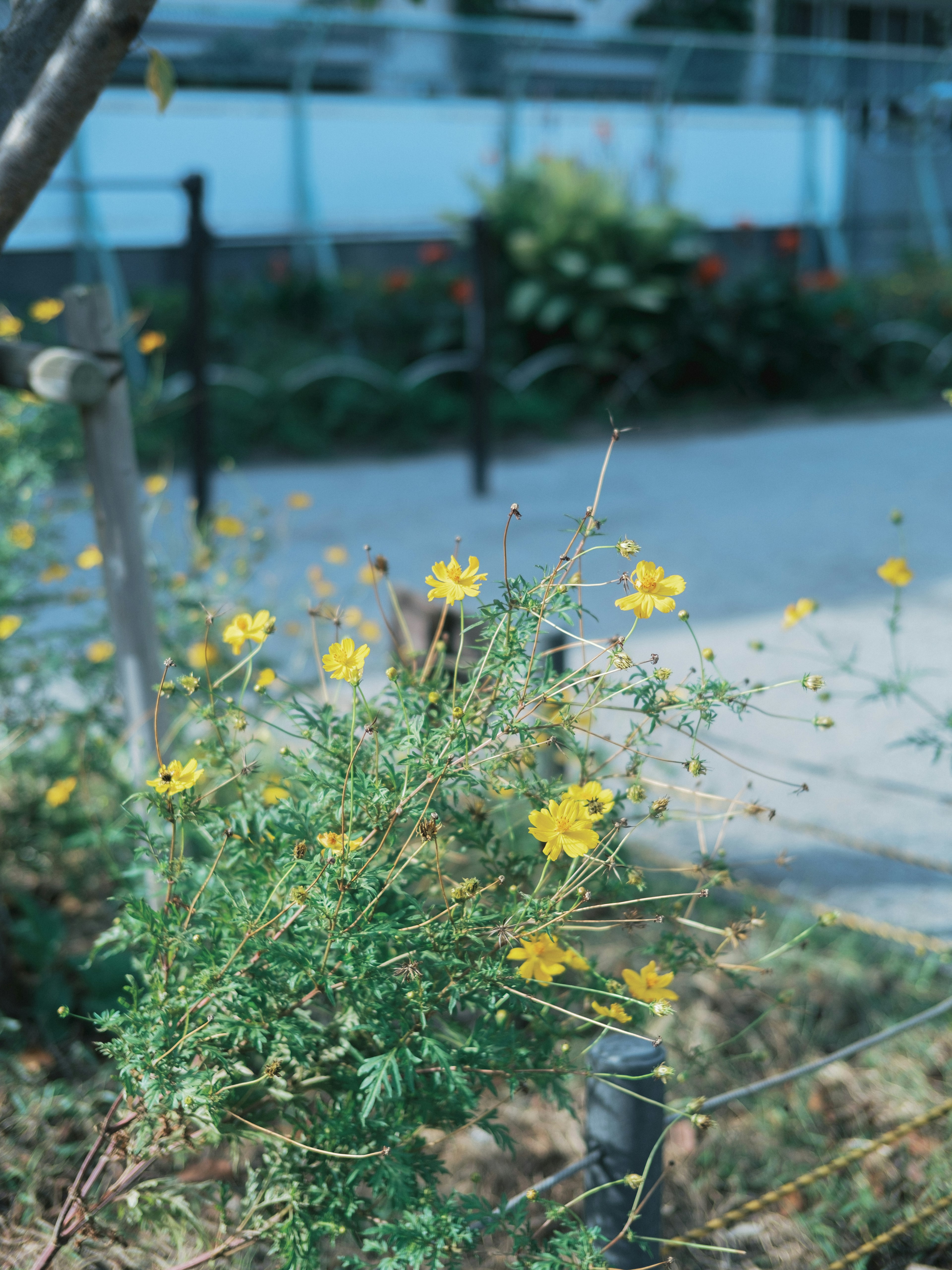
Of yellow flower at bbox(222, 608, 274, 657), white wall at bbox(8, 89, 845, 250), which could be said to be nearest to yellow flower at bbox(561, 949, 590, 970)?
yellow flower at bbox(222, 608, 274, 657)

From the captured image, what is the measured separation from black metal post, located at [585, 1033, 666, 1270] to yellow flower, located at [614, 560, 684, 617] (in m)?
0.54

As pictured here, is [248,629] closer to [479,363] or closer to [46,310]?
[46,310]

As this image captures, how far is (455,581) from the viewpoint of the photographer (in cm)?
122

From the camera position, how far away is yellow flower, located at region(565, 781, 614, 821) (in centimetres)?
114

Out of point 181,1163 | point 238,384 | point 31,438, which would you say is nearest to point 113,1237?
point 181,1163

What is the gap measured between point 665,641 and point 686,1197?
2318mm

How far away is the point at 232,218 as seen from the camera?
942cm

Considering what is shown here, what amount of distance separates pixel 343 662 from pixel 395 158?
32.7 ft

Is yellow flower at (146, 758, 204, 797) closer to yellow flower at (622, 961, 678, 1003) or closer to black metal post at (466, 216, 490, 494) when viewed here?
yellow flower at (622, 961, 678, 1003)

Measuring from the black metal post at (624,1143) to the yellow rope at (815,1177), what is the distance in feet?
0.20

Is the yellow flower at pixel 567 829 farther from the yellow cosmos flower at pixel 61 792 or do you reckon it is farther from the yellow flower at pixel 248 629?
the yellow cosmos flower at pixel 61 792

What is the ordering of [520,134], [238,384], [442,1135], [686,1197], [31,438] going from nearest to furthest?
[686,1197] → [442,1135] → [31,438] → [238,384] → [520,134]

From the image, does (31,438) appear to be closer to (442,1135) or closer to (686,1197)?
(442,1135)

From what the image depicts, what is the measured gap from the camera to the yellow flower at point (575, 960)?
127cm
